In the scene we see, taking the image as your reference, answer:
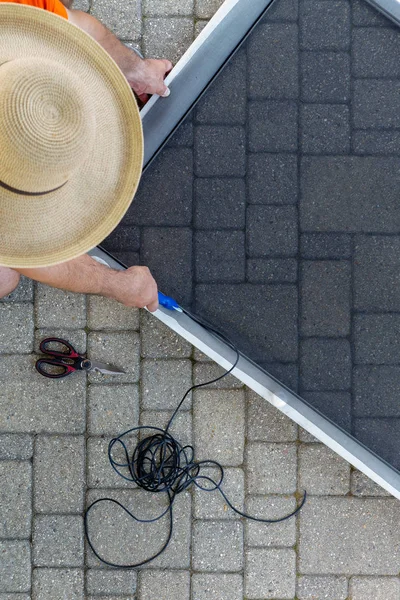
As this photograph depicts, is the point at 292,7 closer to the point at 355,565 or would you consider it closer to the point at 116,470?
the point at 116,470

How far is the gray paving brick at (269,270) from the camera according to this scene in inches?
104

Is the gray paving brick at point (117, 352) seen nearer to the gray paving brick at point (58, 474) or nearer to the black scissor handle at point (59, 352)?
the black scissor handle at point (59, 352)

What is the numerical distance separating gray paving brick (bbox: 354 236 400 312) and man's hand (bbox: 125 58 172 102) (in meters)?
1.02

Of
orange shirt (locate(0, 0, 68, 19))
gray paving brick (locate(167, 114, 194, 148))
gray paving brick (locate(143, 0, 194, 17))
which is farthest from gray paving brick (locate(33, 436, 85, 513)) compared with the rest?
gray paving brick (locate(143, 0, 194, 17))

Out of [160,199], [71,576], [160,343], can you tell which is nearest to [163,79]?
[160,199]

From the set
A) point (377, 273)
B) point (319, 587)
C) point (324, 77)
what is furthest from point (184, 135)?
point (319, 587)

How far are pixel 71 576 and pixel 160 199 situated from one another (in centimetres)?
171

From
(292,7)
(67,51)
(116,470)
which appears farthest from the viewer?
(116,470)

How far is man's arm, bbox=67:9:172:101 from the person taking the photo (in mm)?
2521

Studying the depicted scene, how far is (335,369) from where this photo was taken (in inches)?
105

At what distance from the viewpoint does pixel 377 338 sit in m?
2.64

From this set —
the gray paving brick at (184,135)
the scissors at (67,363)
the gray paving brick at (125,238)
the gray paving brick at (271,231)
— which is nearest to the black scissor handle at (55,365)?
the scissors at (67,363)

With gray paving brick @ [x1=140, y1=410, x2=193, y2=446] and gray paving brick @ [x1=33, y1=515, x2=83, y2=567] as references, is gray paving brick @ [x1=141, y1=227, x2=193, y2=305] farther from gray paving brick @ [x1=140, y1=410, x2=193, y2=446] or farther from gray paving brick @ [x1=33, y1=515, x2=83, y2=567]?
gray paving brick @ [x1=33, y1=515, x2=83, y2=567]

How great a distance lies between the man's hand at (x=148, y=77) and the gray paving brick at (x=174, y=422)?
1357 millimetres
